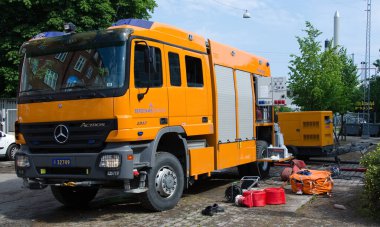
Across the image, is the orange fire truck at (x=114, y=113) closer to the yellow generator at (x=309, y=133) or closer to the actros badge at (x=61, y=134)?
the actros badge at (x=61, y=134)

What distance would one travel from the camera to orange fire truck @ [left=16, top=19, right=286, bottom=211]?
23.6ft

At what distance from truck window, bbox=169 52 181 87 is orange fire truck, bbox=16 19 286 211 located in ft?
0.07

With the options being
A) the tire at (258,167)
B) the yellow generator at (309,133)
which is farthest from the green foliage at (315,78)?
the tire at (258,167)

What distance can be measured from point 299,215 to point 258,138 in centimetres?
507

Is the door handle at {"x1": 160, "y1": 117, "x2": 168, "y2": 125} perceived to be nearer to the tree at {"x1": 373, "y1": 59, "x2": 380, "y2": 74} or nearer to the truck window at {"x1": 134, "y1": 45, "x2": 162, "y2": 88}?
the truck window at {"x1": 134, "y1": 45, "x2": 162, "y2": 88}

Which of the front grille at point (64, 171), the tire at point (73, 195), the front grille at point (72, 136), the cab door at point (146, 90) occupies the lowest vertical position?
the tire at point (73, 195)

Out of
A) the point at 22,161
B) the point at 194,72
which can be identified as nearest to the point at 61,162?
the point at 22,161

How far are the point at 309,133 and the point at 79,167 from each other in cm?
1071

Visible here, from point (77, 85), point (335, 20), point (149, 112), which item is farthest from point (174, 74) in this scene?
point (335, 20)

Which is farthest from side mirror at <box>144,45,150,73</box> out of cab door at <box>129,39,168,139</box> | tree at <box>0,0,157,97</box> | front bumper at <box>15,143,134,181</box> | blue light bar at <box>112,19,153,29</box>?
tree at <box>0,0,157,97</box>

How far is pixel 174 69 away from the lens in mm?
8445

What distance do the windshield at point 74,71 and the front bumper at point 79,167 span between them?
1.02m

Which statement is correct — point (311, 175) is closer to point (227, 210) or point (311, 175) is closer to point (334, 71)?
point (227, 210)

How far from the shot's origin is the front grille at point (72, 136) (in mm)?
7211
